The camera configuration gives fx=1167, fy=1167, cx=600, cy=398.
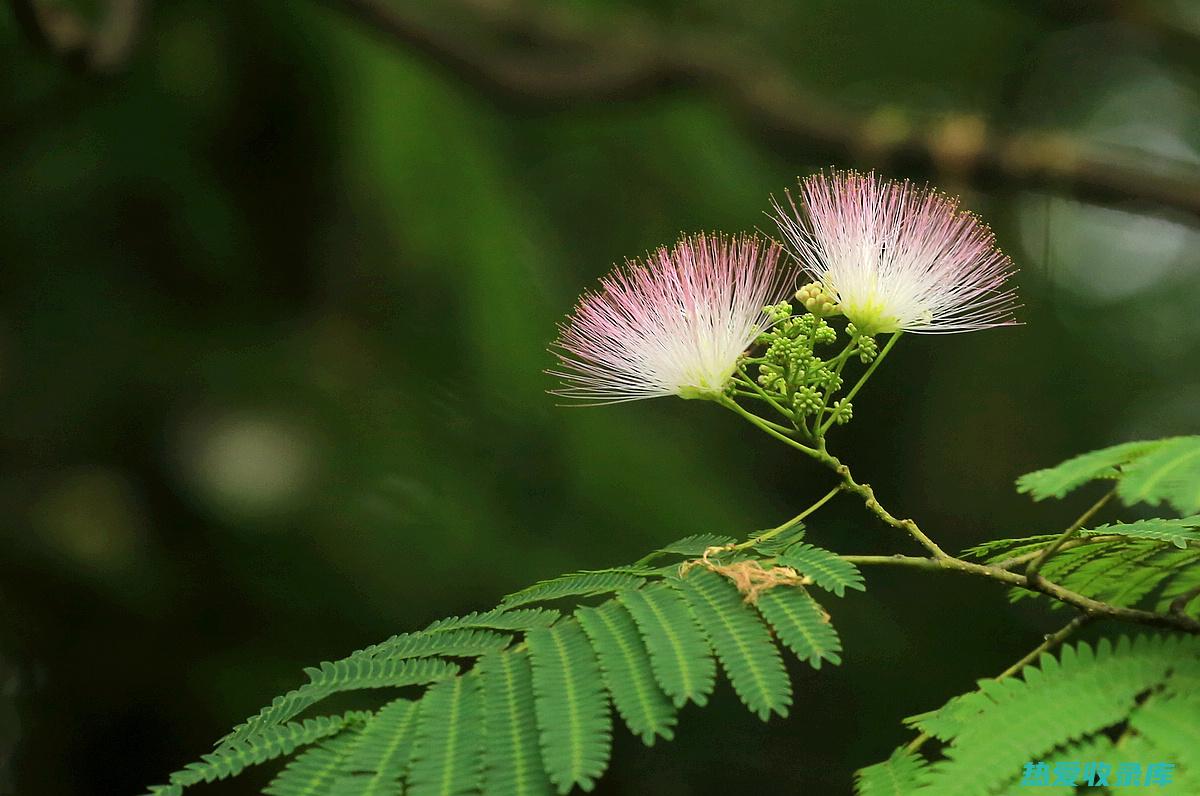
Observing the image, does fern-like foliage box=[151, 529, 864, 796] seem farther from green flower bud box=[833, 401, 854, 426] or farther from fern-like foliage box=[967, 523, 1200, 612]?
green flower bud box=[833, 401, 854, 426]

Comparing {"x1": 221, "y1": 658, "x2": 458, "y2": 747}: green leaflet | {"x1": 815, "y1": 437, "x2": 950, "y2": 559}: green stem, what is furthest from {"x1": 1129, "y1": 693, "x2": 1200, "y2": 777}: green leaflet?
{"x1": 221, "y1": 658, "x2": 458, "y2": 747}: green leaflet

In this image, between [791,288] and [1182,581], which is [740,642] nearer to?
[791,288]

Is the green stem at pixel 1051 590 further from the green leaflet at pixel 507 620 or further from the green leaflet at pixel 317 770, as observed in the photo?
the green leaflet at pixel 317 770

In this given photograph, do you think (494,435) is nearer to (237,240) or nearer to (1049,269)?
(237,240)

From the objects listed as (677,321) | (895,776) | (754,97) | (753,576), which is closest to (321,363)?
(754,97)

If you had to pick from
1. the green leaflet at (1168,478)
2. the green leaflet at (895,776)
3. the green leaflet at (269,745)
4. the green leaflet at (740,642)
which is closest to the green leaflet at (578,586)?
the green leaflet at (740,642)

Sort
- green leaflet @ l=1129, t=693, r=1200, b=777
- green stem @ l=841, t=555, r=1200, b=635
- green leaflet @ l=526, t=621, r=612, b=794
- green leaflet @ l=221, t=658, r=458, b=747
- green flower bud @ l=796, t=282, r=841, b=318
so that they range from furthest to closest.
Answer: green flower bud @ l=796, t=282, r=841, b=318 → green leaflet @ l=221, t=658, r=458, b=747 → green stem @ l=841, t=555, r=1200, b=635 → green leaflet @ l=526, t=621, r=612, b=794 → green leaflet @ l=1129, t=693, r=1200, b=777

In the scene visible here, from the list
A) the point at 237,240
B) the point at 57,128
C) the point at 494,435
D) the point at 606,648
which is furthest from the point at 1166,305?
the point at 606,648
